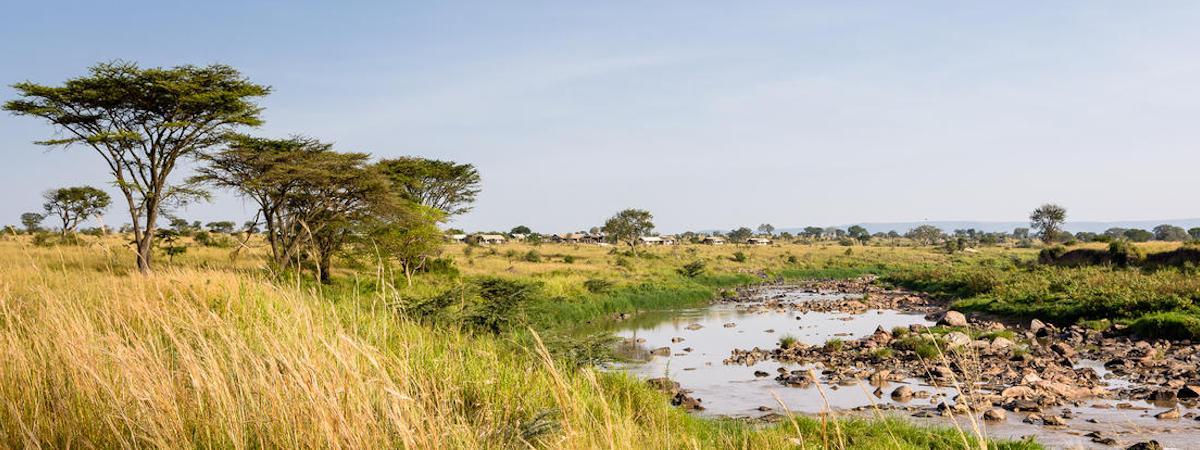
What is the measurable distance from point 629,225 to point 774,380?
68.5m

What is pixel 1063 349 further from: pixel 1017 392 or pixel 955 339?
pixel 1017 392

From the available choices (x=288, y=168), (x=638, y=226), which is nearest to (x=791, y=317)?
(x=288, y=168)

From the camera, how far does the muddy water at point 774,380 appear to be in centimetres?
1088

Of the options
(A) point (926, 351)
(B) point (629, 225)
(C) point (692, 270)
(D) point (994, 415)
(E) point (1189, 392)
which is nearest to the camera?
(D) point (994, 415)

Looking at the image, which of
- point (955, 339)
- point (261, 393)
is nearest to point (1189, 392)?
point (955, 339)

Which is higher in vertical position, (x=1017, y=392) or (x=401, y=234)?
(x=401, y=234)

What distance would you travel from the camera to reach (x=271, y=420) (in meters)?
3.13

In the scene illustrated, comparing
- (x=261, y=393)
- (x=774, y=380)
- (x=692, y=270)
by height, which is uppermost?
(x=261, y=393)

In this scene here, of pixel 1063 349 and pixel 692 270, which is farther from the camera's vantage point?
pixel 692 270

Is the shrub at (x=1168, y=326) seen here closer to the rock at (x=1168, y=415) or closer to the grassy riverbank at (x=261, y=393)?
the rock at (x=1168, y=415)

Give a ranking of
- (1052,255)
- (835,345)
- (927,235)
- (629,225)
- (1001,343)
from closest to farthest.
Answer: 1. (1001,343)
2. (835,345)
3. (1052,255)
4. (629,225)
5. (927,235)

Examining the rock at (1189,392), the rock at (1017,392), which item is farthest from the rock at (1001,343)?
the rock at (1017,392)

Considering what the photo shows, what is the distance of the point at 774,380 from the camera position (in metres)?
16.4

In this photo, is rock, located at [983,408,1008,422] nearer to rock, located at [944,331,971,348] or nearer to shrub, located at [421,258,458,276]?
rock, located at [944,331,971,348]
